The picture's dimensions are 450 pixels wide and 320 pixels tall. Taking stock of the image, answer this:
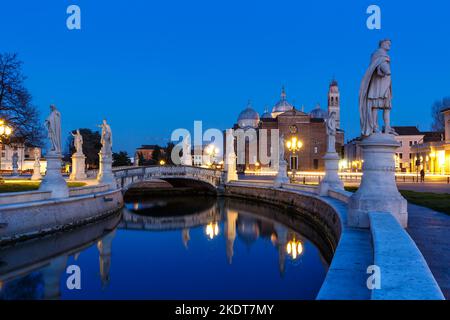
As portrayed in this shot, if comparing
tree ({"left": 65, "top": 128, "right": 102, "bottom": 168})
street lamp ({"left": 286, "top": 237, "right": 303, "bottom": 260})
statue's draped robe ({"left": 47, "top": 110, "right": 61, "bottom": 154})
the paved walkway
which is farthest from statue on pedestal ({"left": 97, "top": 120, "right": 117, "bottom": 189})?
tree ({"left": 65, "top": 128, "right": 102, "bottom": 168})

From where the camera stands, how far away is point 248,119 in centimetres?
8731

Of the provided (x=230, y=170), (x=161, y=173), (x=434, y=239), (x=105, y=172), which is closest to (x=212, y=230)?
(x=105, y=172)

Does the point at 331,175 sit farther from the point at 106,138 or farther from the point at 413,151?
the point at 413,151

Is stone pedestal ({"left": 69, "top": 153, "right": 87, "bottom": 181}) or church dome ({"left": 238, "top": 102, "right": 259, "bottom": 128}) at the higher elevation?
church dome ({"left": 238, "top": 102, "right": 259, "bottom": 128})

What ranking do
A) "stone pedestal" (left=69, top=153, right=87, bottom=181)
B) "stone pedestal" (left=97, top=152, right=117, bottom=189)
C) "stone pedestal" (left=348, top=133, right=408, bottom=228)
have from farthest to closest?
"stone pedestal" (left=69, top=153, right=87, bottom=181), "stone pedestal" (left=97, top=152, right=117, bottom=189), "stone pedestal" (left=348, top=133, right=408, bottom=228)

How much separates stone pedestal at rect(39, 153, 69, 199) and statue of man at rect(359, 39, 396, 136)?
13.0m

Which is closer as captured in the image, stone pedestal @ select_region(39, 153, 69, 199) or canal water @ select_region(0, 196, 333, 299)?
canal water @ select_region(0, 196, 333, 299)

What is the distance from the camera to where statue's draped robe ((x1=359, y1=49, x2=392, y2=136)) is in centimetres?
923

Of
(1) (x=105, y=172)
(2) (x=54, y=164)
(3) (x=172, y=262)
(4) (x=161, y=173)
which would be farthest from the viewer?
(4) (x=161, y=173)

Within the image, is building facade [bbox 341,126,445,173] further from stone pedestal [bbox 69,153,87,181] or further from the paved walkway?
the paved walkway

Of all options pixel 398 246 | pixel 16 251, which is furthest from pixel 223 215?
pixel 398 246

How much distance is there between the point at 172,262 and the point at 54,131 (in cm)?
863

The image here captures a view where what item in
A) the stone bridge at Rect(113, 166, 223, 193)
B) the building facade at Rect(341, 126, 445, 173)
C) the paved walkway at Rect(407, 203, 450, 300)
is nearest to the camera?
the paved walkway at Rect(407, 203, 450, 300)

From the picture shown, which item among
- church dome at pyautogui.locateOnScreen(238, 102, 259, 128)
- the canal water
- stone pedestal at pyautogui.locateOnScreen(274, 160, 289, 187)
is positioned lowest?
the canal water
